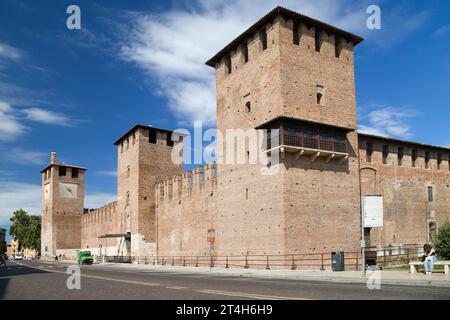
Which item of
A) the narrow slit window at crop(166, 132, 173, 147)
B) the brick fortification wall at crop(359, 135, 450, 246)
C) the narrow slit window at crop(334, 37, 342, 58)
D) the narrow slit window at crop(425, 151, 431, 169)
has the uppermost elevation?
the narrow slit window at crop(334, 37, 342, 58)

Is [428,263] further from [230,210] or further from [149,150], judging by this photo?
[149,150]

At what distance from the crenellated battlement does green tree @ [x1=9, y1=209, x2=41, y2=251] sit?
214 ft

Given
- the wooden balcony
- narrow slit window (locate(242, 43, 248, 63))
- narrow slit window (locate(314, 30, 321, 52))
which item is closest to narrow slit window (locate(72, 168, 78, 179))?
narrow slit window (locate(242, 43, 248, 63))

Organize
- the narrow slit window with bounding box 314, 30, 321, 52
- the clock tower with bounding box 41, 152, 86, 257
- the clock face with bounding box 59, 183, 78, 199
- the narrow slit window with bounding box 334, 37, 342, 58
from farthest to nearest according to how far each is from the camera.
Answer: the clock face with bounding box 59, 183, 78, 199, the clock tower with bounding box 41, 152, 86, 257, the narrow slit window with bounding box 334, 37, 342, 58, the narrow slit window with bounding box 314, 30, 321, 52

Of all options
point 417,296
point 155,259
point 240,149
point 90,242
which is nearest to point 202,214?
point 240,149

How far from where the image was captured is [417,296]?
10.9 m

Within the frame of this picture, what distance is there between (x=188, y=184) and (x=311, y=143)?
1473 centimetres

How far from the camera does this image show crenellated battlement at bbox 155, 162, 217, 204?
118 feet

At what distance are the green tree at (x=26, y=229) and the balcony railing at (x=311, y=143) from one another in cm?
8774

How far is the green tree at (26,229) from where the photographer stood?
334ft

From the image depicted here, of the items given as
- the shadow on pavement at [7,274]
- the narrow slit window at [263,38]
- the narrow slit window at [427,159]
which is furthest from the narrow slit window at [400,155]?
the shadow on pavement at [7,274]

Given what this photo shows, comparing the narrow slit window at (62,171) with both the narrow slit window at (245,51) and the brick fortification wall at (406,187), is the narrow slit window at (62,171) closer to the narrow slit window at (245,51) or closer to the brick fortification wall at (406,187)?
the narrow slit window at (245,51)

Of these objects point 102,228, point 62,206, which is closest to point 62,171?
point 62,206

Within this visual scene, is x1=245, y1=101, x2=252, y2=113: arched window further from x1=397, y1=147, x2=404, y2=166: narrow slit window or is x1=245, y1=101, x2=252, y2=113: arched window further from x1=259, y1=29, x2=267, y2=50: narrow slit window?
x1=397, y1=147, x2=404, y2=166: narrow slit window
